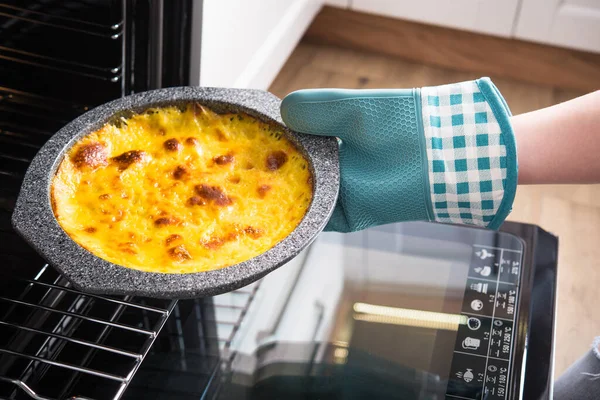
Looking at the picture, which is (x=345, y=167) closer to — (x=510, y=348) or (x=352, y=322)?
(x=352, y=322)

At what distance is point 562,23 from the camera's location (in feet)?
7.46

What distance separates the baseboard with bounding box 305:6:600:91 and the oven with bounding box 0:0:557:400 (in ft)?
5.23

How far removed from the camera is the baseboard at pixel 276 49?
66.1 inches

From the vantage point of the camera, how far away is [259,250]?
749 millimetres

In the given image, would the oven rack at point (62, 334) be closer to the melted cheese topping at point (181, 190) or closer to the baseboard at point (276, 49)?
the melted cheese topping at point (181, 190)

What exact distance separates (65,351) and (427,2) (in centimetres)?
187

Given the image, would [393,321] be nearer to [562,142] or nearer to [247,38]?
[562,142]

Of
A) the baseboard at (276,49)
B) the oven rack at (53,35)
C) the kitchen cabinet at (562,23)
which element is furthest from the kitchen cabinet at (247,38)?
the kitchen cabinet at (562,23)

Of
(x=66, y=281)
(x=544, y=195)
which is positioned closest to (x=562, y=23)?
(x=544, y=195)

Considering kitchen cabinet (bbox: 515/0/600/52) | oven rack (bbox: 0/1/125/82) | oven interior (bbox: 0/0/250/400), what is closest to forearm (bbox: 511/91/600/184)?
oven interior (bbox: 0/0/250/400)

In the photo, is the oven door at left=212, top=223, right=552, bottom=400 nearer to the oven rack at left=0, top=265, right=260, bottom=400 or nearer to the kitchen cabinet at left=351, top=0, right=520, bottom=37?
the oven rack at left=0, top=265, right=260, bottom=400

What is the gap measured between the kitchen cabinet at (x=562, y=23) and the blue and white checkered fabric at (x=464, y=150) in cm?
154

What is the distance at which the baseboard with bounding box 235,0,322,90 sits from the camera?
1.68m

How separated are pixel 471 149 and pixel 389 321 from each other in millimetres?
231
